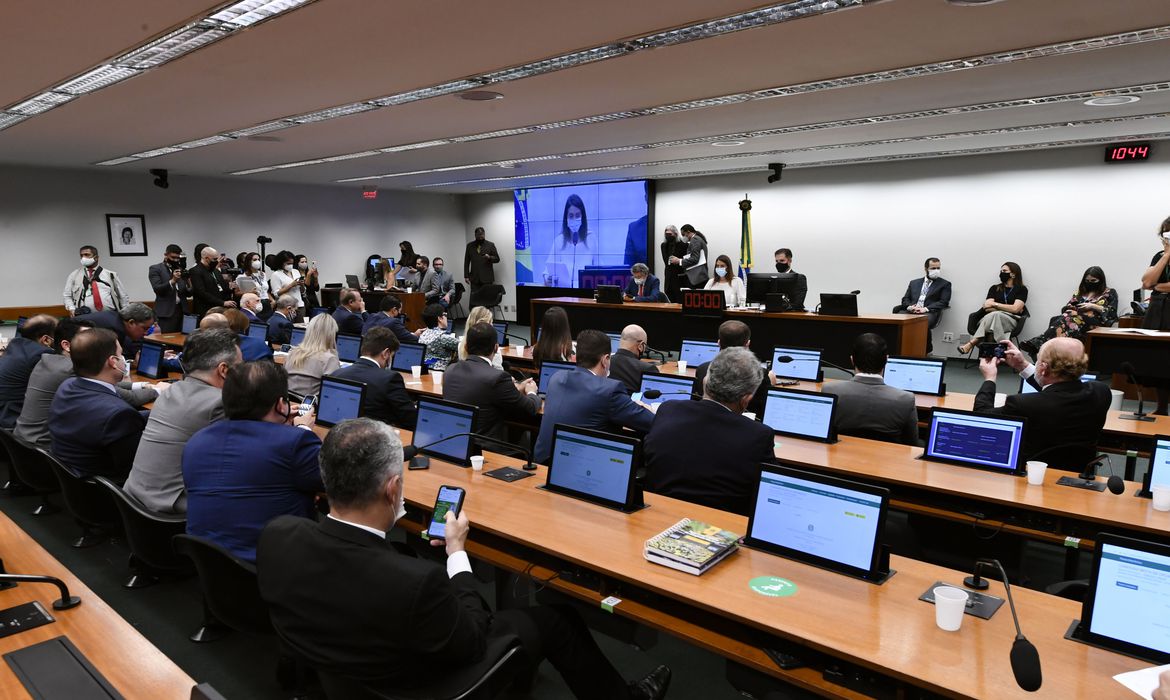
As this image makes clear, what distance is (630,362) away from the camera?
4906 millimetres

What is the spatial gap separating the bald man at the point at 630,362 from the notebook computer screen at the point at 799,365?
1150 millimetres

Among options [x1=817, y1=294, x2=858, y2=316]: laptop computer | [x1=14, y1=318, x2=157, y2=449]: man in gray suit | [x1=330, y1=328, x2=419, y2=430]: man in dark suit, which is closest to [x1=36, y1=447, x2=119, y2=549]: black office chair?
[x1=14, y1=318, x2=157, y2=449]: man in gray suit

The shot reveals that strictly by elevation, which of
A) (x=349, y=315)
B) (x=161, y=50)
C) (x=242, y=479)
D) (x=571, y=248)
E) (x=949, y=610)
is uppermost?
(x=161, y=50)

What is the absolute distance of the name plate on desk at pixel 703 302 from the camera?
8.94 metres

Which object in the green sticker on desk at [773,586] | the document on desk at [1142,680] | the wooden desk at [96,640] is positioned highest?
the document on desk at [1142,680]

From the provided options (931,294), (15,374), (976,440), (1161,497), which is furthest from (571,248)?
(1161,497)

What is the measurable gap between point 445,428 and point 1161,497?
2980 millimetres

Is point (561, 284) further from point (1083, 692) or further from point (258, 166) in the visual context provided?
point (1083, 692)

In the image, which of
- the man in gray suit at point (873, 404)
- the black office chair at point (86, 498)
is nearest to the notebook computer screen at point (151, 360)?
the black office chair at point (86, 498)

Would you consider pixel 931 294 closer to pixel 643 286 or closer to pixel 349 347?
pixel 643 286

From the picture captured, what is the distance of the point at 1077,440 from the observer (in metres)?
3.56

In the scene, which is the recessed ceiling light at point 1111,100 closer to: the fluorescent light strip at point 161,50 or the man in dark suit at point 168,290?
the fluorescent light strip at point 161,50

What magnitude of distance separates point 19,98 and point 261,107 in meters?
1.88

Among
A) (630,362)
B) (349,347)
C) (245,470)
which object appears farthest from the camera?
(349,347)
